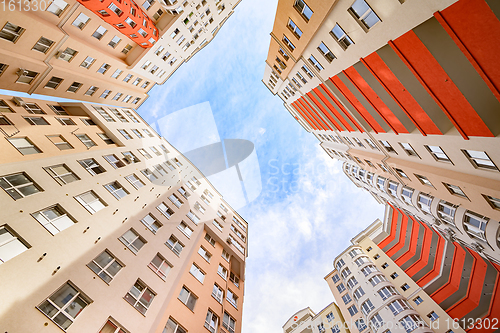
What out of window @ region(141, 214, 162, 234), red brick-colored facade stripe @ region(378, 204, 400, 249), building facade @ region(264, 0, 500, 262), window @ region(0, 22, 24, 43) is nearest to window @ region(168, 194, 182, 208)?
window @ region(141, 214, 162, 234)

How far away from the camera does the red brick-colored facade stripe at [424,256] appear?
1395 inches

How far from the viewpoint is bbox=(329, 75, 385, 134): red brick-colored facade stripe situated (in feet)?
61.3

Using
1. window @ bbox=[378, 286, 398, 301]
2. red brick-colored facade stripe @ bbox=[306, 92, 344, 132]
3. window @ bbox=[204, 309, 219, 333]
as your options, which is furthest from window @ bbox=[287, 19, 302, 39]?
window @ bbox=[378, 286, 398, 301]

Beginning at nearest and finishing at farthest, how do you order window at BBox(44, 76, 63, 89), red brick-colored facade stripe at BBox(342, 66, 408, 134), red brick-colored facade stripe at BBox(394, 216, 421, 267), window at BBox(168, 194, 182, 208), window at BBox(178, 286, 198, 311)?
window at BBox(178, 286, 198, 311) < red brick-colored facade stripe at BBox(342, 66, 408, 134) < window at BBox(44, 76, 63, 89) < window at BBox(168, 194, 182, 208) < red brick-colored facade stripe at BBox(394, 216, 421, 267)

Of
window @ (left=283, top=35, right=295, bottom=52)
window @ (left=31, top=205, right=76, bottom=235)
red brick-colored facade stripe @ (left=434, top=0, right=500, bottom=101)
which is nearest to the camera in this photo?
red brick-colored facade stripe @ (left=434, top=0, right=500, bottom=101)

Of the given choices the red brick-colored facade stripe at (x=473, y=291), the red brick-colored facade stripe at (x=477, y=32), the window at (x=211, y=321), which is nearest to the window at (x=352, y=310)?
the red brick-colored facade stripe at (x=473, y=291)

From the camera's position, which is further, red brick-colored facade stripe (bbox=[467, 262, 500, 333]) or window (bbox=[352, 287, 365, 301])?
window (bbox=[352, 287, 365, 301])

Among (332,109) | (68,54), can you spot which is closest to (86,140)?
(68,54)

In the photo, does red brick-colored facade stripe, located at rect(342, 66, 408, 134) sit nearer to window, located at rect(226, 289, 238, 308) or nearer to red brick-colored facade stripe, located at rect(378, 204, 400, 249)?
window, located at rect(226, 289, 238, 308)

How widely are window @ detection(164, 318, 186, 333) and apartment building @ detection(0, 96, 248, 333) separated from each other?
3.2 inches

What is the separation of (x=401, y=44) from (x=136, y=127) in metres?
31.2

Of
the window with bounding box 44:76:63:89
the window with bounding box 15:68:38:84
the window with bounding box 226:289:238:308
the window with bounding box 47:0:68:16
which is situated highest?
the window with bounding box 47:0:68:16

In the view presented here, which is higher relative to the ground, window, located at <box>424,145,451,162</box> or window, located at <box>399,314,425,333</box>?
window, located at <box>424,145,451,162</box>

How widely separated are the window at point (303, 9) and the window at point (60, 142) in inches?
888
